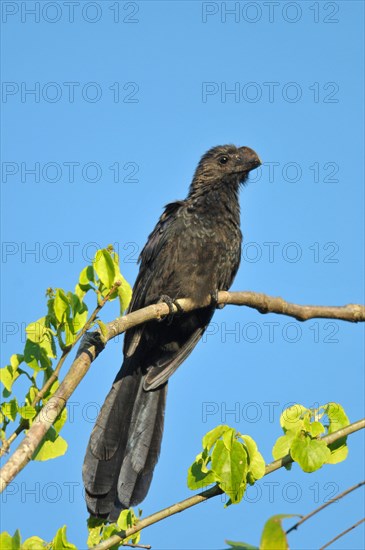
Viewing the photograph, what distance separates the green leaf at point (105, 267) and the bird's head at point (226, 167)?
292cm

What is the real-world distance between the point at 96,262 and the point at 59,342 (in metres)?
0.34

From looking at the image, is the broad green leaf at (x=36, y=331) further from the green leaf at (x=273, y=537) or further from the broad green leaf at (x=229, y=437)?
the green leaf at (x=273, y=537)

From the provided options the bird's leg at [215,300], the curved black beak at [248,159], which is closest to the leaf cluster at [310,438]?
the bird's leg at [215,300]

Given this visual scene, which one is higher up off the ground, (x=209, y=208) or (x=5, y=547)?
(x=209, y=208)

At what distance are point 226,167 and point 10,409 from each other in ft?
12.0

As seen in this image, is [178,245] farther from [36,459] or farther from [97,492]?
[36,459]

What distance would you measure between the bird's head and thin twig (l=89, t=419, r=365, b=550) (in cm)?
331

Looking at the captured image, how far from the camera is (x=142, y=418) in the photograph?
4.82 m

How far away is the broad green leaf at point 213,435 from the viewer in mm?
2641

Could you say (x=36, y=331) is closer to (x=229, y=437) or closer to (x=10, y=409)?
(x=10, y=409)

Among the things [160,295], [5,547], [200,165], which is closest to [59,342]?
[5,547]

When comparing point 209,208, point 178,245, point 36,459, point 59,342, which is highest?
point 209,208

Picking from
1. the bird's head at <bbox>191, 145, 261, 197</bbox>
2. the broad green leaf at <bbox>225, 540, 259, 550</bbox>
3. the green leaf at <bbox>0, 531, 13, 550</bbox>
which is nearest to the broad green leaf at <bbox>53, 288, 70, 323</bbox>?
the green leaf at <bbox>0, 531, 13, 550</bbox>

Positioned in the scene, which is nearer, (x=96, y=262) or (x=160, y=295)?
(x=96, y=262)
